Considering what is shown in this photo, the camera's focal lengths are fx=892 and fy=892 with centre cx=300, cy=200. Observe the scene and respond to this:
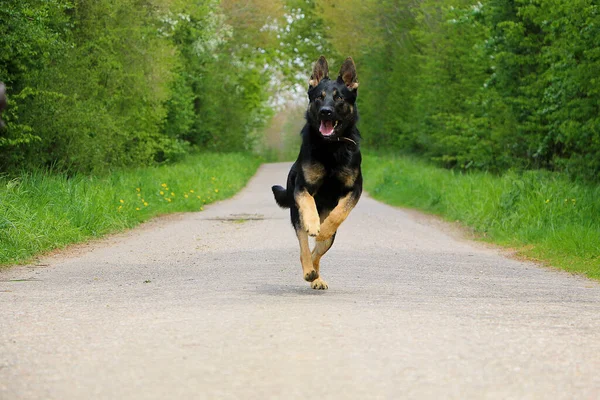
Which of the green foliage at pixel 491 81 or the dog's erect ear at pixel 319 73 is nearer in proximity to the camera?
the dog's erect ear at pixel 319 73

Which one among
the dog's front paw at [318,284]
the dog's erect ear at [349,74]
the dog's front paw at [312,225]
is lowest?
the dog's front paw at [318,284]

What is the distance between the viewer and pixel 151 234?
1558 centimetres

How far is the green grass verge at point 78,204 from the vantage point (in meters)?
12.2

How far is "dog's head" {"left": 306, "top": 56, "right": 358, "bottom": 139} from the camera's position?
812cm

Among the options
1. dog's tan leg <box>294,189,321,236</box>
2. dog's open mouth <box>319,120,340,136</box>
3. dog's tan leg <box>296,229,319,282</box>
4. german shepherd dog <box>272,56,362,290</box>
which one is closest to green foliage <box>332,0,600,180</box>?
german shepherd dog <box>272,56,362,290</box>

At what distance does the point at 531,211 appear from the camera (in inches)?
640

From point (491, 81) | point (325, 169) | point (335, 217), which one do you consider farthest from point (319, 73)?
point (491, 81)

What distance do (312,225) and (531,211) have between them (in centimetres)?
949

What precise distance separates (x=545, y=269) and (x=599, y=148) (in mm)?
6026

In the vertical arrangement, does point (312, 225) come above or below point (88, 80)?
below

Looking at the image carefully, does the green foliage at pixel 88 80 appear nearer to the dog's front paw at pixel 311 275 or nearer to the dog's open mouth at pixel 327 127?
the dog's open mouth at pixel 327 127

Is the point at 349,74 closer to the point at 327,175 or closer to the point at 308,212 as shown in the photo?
the point at 327,175

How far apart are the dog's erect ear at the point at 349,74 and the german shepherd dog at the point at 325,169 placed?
0.10ft

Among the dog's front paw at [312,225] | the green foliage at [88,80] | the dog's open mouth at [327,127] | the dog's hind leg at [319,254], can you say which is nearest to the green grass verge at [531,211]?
the dog's hind leg at [319,254]
